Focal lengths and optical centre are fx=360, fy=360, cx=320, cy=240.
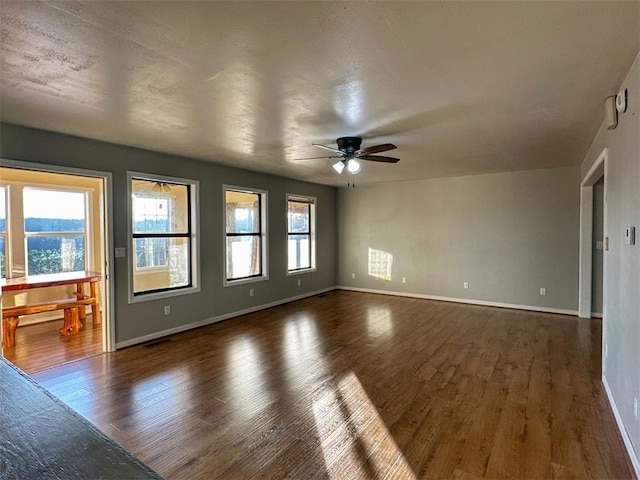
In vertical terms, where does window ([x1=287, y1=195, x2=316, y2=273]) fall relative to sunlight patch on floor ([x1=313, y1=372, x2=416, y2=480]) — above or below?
above

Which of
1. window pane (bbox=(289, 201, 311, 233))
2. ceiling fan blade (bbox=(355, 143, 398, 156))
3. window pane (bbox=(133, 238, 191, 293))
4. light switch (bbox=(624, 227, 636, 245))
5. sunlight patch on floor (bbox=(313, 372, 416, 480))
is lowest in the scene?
sunlight patch on floor (bbox=(313, 372, 416, 480))

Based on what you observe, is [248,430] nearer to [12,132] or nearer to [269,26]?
[269,26]

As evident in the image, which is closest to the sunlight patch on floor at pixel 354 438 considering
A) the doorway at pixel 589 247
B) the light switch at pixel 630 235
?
the light switch at pixel 630 235

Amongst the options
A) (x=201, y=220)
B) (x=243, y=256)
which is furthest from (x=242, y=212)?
(x=201, y=220)

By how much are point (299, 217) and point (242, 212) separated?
1.67 m

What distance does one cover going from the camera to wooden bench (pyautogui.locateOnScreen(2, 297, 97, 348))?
4.43 meters

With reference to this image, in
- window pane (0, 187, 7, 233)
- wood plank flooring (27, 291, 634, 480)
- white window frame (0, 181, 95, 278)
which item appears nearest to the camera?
wood plank flooring (27, 291, 634, 480)

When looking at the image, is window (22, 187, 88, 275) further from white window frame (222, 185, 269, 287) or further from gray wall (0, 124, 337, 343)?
white window frame (222, 185, 269, 287)

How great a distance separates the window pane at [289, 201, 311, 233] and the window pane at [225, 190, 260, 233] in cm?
105

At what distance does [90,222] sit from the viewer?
6.20m

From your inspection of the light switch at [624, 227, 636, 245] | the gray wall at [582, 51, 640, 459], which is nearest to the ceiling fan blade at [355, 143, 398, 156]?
the gray wall at [582, 51, 640, 459]

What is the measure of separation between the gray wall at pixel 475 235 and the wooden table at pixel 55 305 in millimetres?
5102

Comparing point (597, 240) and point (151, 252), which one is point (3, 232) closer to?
point (151, 252)

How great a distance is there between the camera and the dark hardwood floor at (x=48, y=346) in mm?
3926
